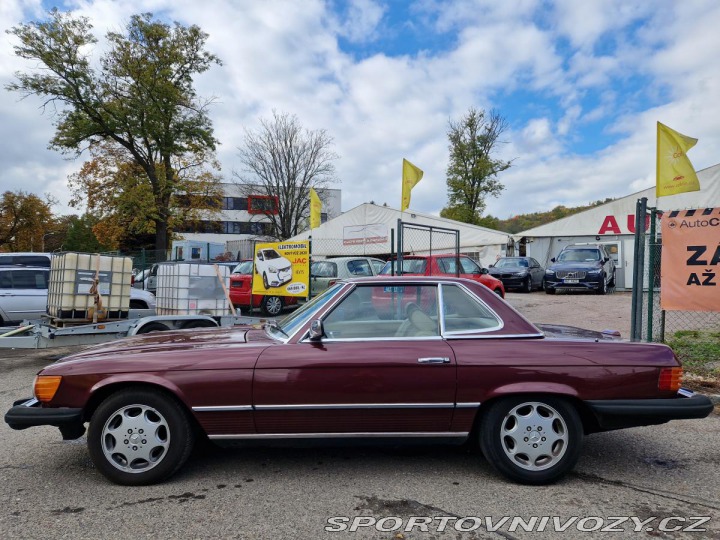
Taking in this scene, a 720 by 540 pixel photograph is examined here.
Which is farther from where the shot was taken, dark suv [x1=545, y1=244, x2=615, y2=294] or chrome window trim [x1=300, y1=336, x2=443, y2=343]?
dark suv [x1=545, y1=244, x2=615, y2=294]

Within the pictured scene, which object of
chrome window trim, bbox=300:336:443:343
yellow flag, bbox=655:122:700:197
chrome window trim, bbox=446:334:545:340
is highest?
yellow flag, bbox=655:122:700:197

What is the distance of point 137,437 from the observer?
10.4ft

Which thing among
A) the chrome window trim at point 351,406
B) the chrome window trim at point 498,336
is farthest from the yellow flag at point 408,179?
the chrome window trim at point 351,406

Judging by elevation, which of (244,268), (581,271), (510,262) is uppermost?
(510,262)

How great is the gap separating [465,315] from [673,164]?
619 cm

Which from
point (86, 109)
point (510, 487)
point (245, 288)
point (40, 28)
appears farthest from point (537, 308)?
point (40, 28)

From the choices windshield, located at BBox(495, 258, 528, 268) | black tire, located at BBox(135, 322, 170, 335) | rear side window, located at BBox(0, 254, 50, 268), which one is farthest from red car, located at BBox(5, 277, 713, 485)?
windshield, located at BBox(495, 258, 528, 268)

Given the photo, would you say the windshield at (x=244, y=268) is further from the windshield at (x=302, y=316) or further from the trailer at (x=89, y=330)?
the windshield at (x=302, y=316)

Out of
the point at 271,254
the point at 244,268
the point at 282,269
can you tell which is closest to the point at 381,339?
the point at 282,269

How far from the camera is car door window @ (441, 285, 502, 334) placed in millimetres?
3414

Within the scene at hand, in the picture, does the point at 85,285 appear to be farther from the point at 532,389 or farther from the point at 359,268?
the point at 359,268

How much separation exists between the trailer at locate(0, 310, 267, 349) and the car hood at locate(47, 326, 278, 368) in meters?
2.50

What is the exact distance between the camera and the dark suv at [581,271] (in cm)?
1731

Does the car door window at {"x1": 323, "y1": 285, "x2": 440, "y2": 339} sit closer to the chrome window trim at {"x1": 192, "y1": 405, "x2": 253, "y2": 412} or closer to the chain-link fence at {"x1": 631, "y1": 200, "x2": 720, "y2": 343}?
the chrome window trim at {"x1": 192, "y1": 405, "x2": 253, "y2": 412}
